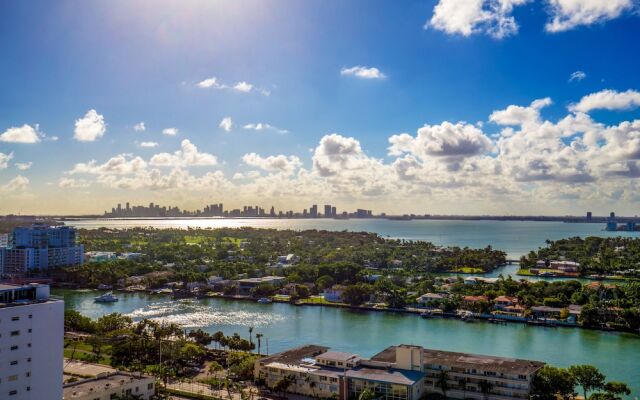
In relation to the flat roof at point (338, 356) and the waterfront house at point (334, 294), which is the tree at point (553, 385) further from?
the waterfront house at point (334, 294)

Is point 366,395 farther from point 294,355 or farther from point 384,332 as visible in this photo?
point 384,332

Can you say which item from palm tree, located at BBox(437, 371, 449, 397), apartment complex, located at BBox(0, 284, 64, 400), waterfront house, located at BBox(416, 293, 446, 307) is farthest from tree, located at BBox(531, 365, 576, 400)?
waterfront house, located at BBox(416, 293, 446, 307)

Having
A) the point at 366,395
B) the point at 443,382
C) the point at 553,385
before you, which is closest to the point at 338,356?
the point at 366,395

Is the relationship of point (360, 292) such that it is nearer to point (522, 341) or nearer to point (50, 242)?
point (522, 341)

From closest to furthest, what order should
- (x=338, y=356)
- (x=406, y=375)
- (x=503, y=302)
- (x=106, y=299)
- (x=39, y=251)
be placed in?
(x=406, y=375) → (x=338, y=356) → (x=503, y=302) → (x=106, y=299) → (x=39, y=251)

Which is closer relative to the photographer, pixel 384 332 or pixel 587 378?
pixel 587 378

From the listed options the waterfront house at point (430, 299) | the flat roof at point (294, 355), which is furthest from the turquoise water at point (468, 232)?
the flat roof at point (294, 355)
